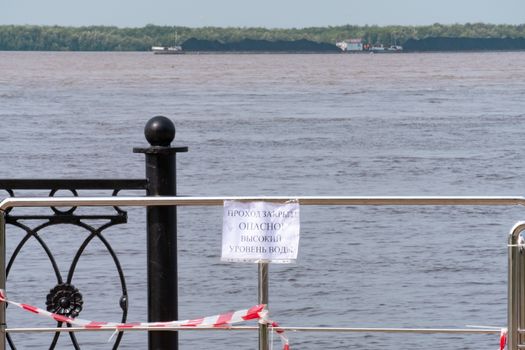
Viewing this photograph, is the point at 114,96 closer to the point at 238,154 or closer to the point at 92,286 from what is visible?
the point at 238,154

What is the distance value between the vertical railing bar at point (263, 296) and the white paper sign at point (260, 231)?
4 centimetres

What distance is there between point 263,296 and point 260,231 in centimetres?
28

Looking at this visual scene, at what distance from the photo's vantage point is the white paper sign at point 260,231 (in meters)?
5.39

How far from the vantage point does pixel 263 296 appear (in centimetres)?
545

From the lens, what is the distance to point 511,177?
99.8ft

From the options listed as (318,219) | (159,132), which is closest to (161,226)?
(159,132)

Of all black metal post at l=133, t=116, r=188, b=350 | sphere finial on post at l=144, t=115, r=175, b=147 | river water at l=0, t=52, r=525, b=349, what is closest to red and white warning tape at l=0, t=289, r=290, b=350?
black metal post at l=133, t=116, r=188, b=350

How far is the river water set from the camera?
582 inches

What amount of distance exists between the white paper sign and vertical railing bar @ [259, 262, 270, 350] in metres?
0.04

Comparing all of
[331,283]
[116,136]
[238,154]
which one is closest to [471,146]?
[238,154]

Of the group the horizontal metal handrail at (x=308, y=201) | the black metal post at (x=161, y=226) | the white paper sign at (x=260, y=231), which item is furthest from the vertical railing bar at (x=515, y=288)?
the black metal post at (x=161, y=226)

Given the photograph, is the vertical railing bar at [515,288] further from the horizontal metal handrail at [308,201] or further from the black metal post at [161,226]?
the black metal post at [161,226]

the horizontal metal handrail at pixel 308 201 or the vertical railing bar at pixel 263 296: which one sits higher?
the horizontal metal handrail at pixel 308 201

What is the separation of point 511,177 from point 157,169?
2519 centimetres
